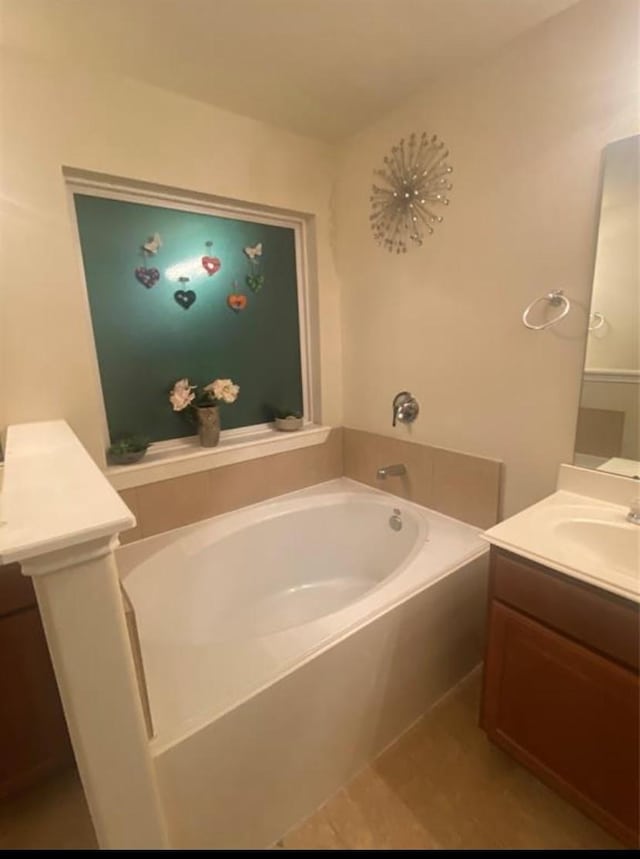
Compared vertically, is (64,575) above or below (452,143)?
below

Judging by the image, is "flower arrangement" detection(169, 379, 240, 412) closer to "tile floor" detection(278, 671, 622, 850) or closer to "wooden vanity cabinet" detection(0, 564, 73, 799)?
"wooden vanity cabinet" detection(0, 564, 73, 799)

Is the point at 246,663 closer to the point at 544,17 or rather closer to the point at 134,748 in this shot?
the point at 134,748

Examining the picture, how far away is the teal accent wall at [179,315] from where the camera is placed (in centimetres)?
174

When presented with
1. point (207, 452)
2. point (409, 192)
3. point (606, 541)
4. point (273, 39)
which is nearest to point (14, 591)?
point (207, 452)

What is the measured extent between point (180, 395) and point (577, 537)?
1668mm

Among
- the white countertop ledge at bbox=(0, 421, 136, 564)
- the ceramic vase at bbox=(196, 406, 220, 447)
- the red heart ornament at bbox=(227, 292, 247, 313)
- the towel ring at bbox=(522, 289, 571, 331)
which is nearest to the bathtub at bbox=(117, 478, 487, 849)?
the ceramic vase at bbox=(196, 406, 220, 447)

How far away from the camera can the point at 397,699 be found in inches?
55.1

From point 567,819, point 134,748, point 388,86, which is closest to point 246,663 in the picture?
point 134,748

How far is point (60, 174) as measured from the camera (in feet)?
4.77

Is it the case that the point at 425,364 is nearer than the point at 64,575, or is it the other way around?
the point at 64,575

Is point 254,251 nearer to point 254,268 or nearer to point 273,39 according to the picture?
point 254,268

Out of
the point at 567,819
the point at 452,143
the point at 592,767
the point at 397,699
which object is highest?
the point at 452,143

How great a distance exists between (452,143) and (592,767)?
211 centimetres

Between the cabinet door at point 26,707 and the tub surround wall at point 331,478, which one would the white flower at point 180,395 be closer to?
the tub surround wall at point 331,478
